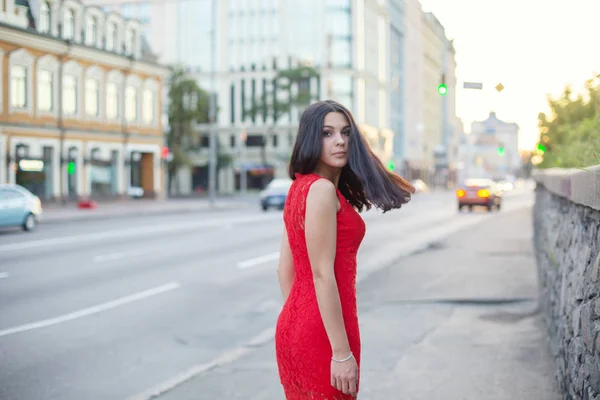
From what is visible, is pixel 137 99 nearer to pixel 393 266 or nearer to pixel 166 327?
pixel 393 266

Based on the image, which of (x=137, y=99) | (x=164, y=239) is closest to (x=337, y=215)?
(x=164, y=239)

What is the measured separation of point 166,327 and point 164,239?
11961 millimetres

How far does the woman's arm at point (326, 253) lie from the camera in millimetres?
2988

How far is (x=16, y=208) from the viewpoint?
24.3 meters

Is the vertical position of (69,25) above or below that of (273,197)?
above

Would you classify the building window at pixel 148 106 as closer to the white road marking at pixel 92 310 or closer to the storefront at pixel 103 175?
the storefront at pixel 103 175

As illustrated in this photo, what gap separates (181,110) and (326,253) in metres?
68.9

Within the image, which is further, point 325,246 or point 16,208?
point 16,208

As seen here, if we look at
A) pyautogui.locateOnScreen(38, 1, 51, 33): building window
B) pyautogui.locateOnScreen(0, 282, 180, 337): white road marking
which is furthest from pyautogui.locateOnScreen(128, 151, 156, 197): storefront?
pyautogui.locateOnScreen(0, 282, 180, 337): white road marking

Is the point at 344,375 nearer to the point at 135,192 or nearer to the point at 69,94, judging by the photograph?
the point at 69,94

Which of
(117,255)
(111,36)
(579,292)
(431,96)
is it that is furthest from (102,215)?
(431,96)

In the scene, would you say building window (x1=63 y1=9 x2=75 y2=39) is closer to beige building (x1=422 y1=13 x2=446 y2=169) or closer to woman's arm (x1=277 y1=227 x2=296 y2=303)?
woman's arm (x1=277 y1=227 x2=296 y2=303)

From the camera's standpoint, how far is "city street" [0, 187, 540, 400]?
264 inches

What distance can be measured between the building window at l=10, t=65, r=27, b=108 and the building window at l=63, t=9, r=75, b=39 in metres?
4.43
